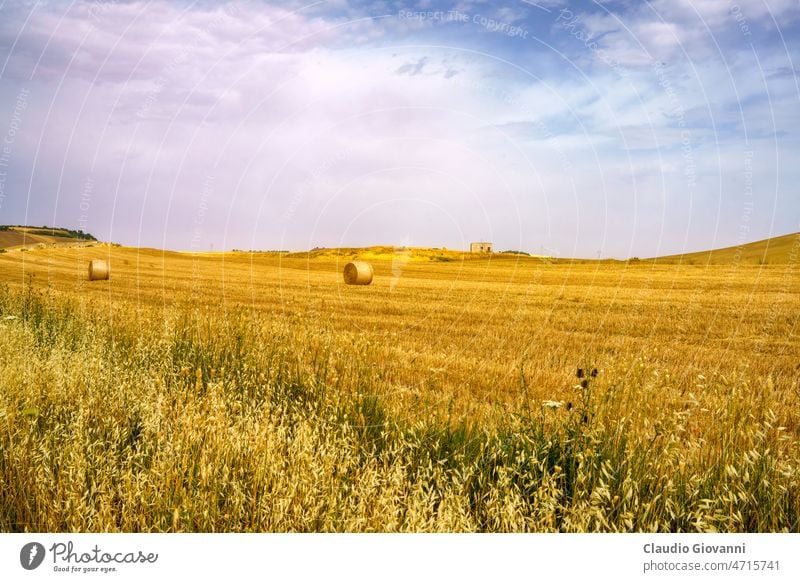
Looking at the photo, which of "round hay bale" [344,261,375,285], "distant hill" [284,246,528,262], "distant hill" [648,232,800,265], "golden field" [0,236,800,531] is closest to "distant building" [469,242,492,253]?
"golden field" [0,236,800,531]

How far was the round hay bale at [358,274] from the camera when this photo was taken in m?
29.3

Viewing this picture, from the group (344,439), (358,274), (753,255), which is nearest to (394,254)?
(358,274)

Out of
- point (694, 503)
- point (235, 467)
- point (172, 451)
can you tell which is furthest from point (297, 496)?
point (694, 503)

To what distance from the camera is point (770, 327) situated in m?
15.7

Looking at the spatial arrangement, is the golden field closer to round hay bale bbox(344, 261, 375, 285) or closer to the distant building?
the distant building

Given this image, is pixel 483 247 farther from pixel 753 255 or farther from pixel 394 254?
pixel 753 255

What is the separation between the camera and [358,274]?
96.1 feet

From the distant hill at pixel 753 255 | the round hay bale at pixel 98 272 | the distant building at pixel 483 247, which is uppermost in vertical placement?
the distant hill at pixel 753 255

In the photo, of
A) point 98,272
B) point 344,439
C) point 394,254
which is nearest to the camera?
point 344,439

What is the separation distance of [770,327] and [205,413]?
15620 millimetres

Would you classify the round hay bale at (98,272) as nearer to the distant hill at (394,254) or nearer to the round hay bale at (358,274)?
the round hay bale at (358,274)

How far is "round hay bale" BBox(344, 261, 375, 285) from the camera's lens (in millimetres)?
29344

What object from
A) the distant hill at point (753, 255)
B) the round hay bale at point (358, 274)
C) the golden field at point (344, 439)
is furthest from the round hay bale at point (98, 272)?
the distant hill at point (753, 255)

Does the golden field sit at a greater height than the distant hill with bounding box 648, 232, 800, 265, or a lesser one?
lesser
